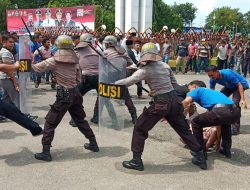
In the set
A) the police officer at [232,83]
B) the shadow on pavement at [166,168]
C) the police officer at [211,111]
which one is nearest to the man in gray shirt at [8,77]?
the shadow on pavement at [166,168]

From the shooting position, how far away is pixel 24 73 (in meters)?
7.71

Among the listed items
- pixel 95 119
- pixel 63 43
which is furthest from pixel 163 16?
pixel 63 43

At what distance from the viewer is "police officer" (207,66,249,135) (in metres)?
6.61

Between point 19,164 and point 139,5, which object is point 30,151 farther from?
point 139,5

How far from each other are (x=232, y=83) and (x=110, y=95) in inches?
95.1

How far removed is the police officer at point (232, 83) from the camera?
6607 mm

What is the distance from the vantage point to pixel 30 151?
19.7ft

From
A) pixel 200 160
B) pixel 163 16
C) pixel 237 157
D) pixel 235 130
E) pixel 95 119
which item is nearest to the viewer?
pixel 200 160

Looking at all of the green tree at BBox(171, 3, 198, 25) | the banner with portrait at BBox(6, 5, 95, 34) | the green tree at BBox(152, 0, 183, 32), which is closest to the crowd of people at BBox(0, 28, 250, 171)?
the banner with portrait at BBox(6, 5, 95, 34)

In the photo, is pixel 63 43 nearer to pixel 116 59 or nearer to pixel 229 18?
pixel 116 59

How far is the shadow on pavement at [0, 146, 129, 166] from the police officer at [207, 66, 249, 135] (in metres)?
1.92

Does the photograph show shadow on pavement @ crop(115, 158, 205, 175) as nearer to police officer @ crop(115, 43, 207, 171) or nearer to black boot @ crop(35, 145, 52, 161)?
police officer @ crop(115, 43, 207, 171)

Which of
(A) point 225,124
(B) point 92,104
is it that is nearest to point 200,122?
(A) point 225,124

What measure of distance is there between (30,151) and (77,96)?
1.14 metres
